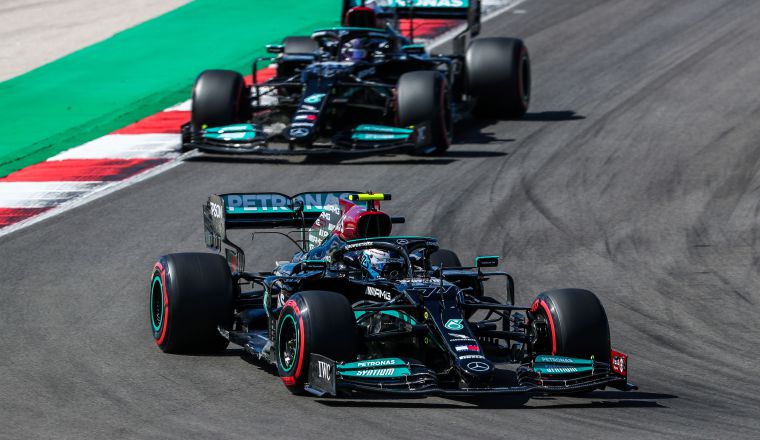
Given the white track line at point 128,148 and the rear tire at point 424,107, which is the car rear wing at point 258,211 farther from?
the white track line at point 128,148

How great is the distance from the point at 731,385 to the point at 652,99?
12.8m

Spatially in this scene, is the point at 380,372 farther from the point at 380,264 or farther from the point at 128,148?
the point at 128,148

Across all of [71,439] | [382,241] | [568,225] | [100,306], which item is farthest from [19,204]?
[71,439]

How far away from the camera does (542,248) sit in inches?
653

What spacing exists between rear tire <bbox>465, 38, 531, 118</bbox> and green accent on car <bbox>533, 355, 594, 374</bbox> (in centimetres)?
1300

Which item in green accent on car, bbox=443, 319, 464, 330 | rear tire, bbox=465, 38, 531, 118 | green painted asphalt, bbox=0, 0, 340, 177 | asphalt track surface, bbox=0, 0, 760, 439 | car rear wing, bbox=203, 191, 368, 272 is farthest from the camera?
rear tire, bbox=465, 38, 531, 118

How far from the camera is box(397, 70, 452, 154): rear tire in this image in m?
20.6

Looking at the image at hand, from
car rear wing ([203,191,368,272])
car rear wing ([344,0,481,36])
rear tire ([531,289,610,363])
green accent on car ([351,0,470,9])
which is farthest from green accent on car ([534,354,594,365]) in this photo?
green accent on car ([351,0,470,9])

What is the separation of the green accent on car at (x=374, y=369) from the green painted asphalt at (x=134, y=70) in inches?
460

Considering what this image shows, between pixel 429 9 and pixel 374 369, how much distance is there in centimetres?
1406

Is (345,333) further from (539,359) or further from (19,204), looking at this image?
(19,204)

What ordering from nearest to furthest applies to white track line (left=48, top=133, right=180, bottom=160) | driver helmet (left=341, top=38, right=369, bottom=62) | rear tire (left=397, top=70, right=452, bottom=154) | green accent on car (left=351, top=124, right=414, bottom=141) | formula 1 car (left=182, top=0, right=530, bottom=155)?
green accent on car (left=351, top=124, right=414, bottom=141)
formula 1 car (left=182, top=0, right=530, bottom=155)
rear tire (left=397, top=70, right=452, bottom=154)
white track line (left=48, top=133, right=180, bottom=160)
driver helmet (left=341, top=38, right=369, bottom=62)

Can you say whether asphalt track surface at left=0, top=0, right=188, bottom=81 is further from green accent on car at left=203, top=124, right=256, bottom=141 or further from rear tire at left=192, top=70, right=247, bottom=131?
green accent on car at left=203, top=124, right=256, bottom=141

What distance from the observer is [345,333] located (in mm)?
10500
